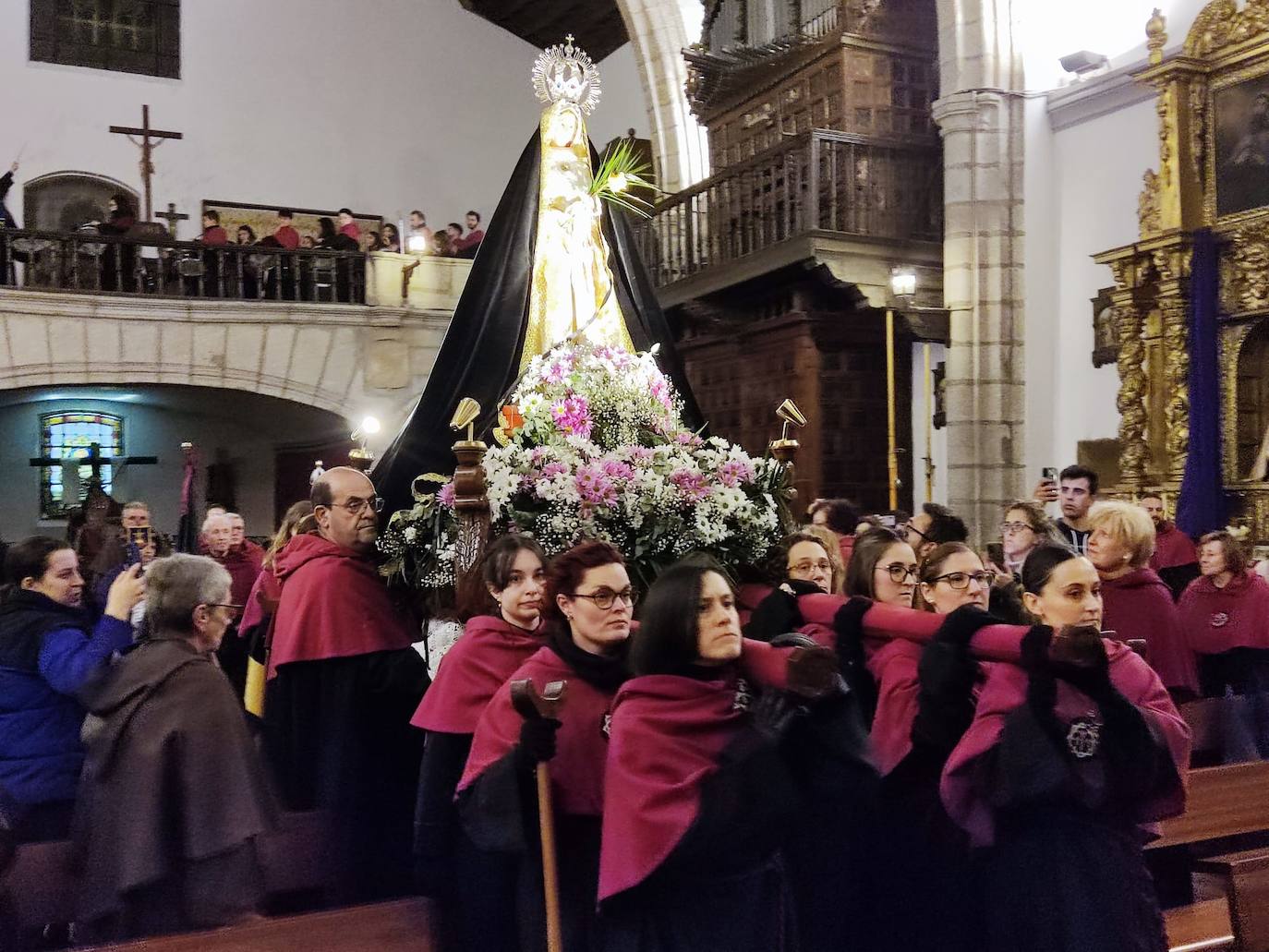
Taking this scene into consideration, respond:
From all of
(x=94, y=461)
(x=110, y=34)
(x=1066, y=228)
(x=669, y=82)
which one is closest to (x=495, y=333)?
(x=1066, y=228)

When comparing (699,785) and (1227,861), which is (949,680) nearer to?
(699,785)

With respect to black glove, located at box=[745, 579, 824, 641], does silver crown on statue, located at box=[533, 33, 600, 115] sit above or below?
above

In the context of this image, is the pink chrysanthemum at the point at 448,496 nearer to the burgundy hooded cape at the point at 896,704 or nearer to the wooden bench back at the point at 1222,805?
the burgundy hooded cape at the point at 896,704

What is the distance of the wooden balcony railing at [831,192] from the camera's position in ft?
34.9

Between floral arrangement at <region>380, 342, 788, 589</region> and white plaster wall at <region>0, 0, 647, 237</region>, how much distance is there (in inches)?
568

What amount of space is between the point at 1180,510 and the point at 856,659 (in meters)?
6.55

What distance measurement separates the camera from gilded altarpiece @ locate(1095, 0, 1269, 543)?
8648 mm

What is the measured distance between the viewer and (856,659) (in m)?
3.26

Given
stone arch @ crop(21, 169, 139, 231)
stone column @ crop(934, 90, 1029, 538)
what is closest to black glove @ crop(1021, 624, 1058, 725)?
stone column @ crop(934, 90, 1029, 538)

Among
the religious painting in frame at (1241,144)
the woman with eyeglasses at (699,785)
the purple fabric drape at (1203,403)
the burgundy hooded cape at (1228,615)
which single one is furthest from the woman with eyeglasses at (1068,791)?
the religious painting in frame at (1241,144)

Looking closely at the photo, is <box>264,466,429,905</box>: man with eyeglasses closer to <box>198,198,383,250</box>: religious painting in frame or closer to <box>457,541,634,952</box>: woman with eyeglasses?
<box>457,541,634,952</box>: woman with eyeglasses

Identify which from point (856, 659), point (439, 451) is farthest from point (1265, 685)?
point (439, 451)

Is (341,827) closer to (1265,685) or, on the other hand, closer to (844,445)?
(1265,685)

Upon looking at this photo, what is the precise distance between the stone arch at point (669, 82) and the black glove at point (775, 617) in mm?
12229
